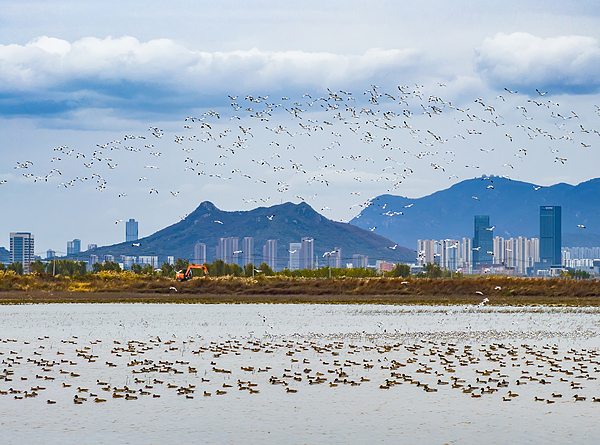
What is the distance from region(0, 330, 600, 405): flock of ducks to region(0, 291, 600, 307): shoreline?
136 ft

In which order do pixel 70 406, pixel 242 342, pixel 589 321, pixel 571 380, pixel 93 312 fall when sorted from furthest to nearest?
pixel 93 312
pixel 589 321
pixel 242 342
pixel 571 380
pixel 70 406

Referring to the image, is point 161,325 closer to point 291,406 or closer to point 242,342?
point 242,342

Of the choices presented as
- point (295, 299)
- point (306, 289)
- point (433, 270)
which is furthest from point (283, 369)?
point (433, 270)

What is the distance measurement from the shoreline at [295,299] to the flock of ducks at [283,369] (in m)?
41.4

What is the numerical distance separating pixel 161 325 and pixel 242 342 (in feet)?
39.1

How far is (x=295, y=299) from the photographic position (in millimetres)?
83562

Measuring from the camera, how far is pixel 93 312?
58406 millimetres

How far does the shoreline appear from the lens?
74.9m

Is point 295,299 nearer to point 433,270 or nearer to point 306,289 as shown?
point 306,289

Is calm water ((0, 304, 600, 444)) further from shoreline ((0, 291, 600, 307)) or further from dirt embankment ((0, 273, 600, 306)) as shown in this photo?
dirt embankment ((0, 273, 600, 306))

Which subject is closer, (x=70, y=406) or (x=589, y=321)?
(x=70, y=406)

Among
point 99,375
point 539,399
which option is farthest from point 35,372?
point 539,399

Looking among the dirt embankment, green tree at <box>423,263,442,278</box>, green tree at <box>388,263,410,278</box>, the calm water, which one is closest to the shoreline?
the dirt embankment

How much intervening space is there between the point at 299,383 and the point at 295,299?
6016cm
